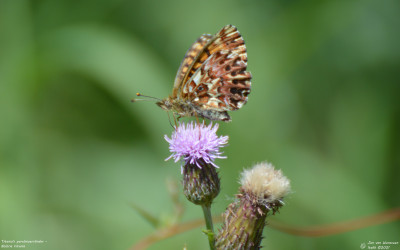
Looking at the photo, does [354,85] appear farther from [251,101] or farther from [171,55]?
[171,55]

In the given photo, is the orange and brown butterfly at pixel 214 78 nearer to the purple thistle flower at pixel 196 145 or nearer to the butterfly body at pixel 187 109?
the butterfly body at pixel 187 109

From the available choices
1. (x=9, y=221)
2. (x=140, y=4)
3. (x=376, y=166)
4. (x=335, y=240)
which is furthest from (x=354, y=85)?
(x=9, y=221)

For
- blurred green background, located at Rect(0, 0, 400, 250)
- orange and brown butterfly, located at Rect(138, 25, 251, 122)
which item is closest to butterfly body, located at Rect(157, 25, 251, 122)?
orange and brown butterfly, located at Rect(138, 25, 251, 122)

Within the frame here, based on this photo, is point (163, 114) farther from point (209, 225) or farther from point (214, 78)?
point (209, 225)

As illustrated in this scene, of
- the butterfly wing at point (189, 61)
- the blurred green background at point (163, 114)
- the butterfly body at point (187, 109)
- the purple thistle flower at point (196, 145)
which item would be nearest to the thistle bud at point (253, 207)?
the purple thistle flower at point (196, 145)

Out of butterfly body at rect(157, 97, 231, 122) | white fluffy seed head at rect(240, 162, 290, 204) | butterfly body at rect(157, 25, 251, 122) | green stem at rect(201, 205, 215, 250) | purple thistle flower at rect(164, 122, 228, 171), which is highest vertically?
butterfly body at rect(157, 25, 251, 122)

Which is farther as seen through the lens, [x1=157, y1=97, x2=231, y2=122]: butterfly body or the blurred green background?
the blurred green background

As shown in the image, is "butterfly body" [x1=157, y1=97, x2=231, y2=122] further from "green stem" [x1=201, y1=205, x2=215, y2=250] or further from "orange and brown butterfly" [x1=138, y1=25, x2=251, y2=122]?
"green stem" [x1=201, y1=205, x2=215, y2=250]

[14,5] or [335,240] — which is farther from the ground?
[14,5]
